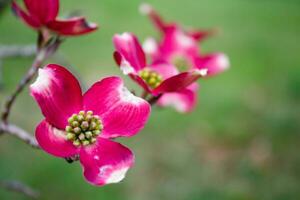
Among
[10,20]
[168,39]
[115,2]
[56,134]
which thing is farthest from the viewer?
[115,2]

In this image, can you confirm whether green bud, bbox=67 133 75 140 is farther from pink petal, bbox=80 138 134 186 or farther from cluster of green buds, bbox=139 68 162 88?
cluster of green buds, bbox=139 68 162 88

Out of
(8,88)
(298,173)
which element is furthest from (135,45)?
(8,88)

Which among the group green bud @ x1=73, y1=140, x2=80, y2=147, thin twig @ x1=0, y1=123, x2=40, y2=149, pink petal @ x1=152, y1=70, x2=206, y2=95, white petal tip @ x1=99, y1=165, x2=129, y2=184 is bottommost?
thin twig @ x1=0, y1=123, x2=40, y2=149

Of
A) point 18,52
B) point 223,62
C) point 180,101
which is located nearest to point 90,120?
point 180,101

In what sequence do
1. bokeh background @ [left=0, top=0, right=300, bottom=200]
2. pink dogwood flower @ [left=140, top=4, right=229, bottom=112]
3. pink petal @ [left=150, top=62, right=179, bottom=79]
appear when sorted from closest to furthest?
pink petal @ [left=150, top=62, right=179, bottom=79]
pink dogwood flower @ [left=140, top=4, right=229, bottom=112]
bokeh background @ [left=0, top=0, right=300, bottom=200]

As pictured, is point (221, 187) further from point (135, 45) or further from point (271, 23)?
point (271, 23)

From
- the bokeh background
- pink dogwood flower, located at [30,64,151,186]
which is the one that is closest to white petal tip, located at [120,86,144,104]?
pink dogwood flower, located at [30,64,151,186]

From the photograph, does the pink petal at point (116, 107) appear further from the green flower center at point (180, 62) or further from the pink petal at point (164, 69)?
the green flower center at point (180, 62)
